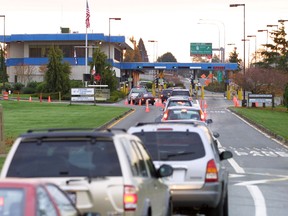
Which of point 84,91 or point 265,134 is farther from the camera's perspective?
point 84,91

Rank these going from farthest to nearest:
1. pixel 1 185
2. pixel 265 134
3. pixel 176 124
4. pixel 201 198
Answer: pixel 265 134 < pixel 176 124 < pixel 201 198 < pixel 1 185

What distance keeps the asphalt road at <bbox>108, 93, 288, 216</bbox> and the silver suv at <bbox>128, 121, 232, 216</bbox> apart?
2.06 metres

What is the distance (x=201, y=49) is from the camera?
5143 inches

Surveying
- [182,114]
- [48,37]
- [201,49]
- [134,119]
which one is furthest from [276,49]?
[182,114]

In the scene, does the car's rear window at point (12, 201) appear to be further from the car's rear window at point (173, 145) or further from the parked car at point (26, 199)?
the car's rear window at point (173, 145)

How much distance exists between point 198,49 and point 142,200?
12269 cm

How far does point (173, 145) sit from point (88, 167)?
4.63 m

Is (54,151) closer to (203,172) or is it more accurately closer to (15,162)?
(15,162)

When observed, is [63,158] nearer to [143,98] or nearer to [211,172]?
[211,172]

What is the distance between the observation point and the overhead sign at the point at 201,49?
130 m

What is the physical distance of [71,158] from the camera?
28.7 ft

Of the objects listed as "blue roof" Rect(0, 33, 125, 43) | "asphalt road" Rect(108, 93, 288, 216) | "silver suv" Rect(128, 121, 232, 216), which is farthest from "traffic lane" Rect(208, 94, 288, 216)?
"blue roof" Rect(0, 33, 125, 43)

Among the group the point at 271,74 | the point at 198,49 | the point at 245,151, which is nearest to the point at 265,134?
the point at 245,151

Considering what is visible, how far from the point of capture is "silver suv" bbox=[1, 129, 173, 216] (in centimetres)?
838
